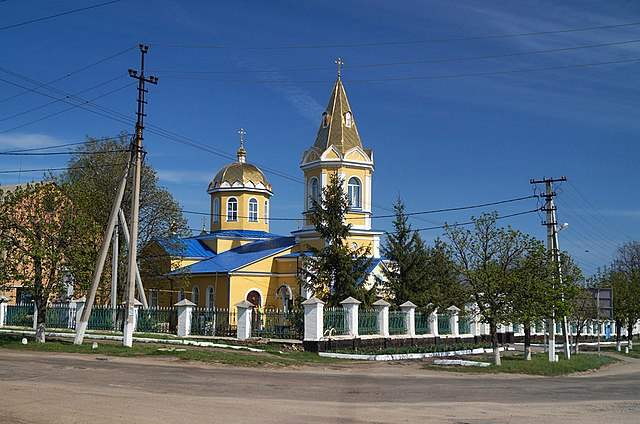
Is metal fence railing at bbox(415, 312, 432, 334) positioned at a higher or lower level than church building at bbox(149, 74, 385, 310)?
lower

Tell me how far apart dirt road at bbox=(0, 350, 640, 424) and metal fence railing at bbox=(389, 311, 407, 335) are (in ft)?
31.2

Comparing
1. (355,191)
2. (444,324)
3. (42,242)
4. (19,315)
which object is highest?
(355,191)

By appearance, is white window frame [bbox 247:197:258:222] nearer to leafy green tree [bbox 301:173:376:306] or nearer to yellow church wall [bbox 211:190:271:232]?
yellow church wall [bbox 211:190:271:232]

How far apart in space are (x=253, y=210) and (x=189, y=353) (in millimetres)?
A: 28577

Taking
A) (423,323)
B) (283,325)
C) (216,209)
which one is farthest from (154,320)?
(216,209)

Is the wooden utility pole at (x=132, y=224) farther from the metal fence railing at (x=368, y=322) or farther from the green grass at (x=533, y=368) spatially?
the green grass at (x=533, y=368)

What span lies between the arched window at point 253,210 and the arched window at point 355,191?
9839 millimetres

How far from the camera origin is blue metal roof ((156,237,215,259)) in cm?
4225

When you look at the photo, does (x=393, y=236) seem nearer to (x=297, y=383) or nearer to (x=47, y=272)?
(x=47, y=272)

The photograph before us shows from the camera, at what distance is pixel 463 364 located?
24062 mm

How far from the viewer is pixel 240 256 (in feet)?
147

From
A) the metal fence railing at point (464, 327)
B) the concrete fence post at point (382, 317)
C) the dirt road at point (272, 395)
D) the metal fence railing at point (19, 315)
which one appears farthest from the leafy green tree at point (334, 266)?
the metal fence railing at point (19, 315)

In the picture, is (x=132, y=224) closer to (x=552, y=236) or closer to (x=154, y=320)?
(x=154, y=320)

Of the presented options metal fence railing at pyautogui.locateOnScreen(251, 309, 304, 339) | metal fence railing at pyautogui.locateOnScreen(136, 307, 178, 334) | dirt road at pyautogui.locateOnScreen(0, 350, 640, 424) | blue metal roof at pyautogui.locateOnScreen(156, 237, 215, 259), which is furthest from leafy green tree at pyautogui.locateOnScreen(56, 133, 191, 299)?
dirt road at pyautogui.locateOnScreen(0, 350, 640, 424)
